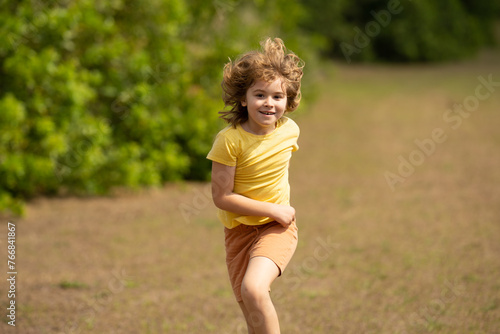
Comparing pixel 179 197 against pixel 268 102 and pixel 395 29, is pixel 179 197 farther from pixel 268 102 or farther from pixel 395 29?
pixel 395 29

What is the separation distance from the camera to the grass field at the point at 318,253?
14.2 feet

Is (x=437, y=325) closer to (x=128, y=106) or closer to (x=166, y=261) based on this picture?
(x=166, y=261)

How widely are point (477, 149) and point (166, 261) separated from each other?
22.0ft

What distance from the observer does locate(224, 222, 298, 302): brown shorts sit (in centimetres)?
291

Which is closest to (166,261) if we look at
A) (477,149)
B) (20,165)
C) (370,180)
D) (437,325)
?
(20,165)

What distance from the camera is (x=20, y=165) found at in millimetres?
6449

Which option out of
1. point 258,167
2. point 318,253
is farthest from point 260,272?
point 318,253

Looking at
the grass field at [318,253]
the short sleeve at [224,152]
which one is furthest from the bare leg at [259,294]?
the grass field at [318,253]

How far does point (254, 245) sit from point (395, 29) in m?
19.5

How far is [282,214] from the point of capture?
293 cm

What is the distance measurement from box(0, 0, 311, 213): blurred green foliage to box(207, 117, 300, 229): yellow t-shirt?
4198 millimetres

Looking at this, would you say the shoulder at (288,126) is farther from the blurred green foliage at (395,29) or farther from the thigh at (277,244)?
the blurred green foliage at (395,29)

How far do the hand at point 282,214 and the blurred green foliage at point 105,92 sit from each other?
14.3 feet

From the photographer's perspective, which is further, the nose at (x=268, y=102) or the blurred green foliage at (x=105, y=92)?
the blurred green foliage at (x=105, y=92)
